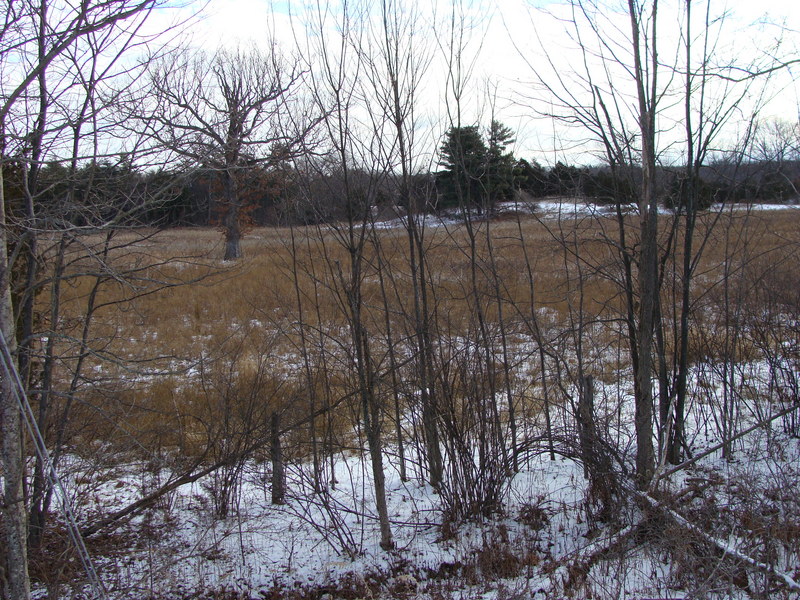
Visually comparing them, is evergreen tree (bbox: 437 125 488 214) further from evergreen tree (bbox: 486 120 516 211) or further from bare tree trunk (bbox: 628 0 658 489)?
bare tree trunk (bbox: 628 0 658 489)

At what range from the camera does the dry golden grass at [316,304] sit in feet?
21.0

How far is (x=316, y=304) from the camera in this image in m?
7.62

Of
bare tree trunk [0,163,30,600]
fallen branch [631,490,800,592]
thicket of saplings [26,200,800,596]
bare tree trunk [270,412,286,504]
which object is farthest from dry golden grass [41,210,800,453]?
fallen branch [631,490,800,592]

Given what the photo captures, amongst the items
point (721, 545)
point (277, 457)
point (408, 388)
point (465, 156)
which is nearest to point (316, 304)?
point (408, 388)

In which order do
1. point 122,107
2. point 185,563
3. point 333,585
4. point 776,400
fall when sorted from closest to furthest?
point 122,107, point 333,585, point 185,563, point 776,400

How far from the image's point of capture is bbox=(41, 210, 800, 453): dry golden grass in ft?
21.0

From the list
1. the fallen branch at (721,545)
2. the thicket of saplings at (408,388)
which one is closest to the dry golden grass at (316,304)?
the thicket of saplings at (408,388)

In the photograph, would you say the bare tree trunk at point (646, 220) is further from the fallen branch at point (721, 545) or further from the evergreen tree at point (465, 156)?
the evergreen tree at point (465, 156)

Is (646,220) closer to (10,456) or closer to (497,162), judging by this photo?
(497,162)

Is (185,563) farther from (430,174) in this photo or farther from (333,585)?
(430,174)

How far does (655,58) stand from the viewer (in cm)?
544

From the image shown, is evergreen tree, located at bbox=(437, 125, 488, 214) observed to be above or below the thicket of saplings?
above

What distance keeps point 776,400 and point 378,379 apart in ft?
19.7

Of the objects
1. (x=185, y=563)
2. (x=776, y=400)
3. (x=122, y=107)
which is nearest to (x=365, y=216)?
(x=122, y=107)
